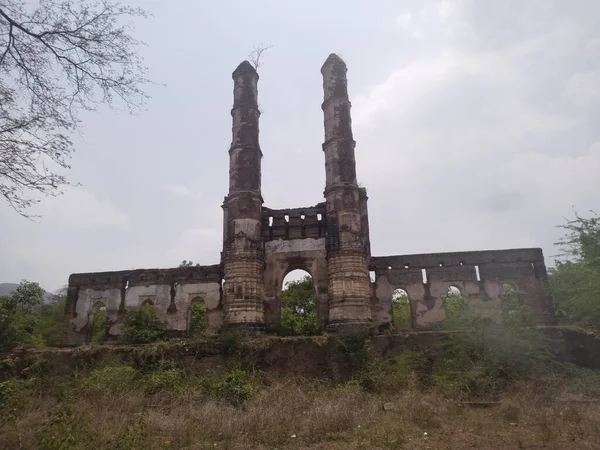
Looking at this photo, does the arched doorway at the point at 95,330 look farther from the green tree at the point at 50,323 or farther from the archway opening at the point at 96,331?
the green tree at the point at 50,323

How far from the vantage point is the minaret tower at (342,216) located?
14094 mm

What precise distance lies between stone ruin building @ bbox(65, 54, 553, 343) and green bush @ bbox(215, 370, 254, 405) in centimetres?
329

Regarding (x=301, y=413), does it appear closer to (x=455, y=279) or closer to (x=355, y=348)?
(x=355, y=348)

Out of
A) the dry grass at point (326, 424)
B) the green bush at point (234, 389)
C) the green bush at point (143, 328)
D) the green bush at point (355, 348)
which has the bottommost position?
the dry grass at point (326, 424)

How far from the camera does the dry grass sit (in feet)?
20.6

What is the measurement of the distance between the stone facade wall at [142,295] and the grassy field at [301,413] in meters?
4.64

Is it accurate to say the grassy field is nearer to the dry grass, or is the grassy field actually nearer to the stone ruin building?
the dry grass

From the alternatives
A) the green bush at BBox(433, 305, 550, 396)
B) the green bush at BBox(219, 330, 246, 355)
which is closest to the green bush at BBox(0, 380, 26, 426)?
the green bush at BBox(219, 330, 246, 355)

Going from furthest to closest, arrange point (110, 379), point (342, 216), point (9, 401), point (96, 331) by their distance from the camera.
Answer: point (96, 331) → point (342, 216) → point (110, 379) → point (9, 401)

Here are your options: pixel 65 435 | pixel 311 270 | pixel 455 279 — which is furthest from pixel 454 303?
pixel 65 435

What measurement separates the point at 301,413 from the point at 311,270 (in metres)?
7.58

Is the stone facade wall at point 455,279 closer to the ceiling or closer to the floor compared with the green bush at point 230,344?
closer to the ceiling

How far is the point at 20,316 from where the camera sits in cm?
1806

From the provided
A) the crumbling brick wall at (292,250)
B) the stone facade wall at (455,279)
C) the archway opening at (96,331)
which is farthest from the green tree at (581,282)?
the archway opening at (96,331)
